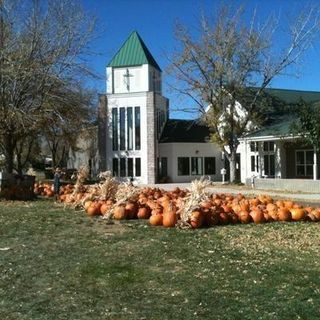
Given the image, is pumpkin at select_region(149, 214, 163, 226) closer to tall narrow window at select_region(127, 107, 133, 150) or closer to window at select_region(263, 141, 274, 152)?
window at select_region(263, 141, 274, 152)

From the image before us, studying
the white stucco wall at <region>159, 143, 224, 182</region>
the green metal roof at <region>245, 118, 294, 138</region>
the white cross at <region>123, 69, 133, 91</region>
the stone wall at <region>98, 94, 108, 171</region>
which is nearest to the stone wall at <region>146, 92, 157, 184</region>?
the white stucco wall at <region>159, 143, 224, 182</region>

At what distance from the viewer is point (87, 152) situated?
60.4 meters

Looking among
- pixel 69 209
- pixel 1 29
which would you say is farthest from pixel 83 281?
pixel 1 29

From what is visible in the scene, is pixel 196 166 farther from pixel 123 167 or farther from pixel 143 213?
pixel 143 213

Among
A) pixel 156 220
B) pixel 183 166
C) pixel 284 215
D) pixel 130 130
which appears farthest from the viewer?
pixel 183 166

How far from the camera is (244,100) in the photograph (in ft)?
140

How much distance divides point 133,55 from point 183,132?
8254 millimetres

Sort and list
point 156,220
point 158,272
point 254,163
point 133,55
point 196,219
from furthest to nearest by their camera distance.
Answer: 1. point 133,55
2. point 254,163
3. point 156,220
4. point 196,219
5. point 158,272

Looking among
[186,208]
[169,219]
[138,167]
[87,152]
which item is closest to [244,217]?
[186,208]

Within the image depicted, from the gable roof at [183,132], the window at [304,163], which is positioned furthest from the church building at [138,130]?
the window at [304,163]

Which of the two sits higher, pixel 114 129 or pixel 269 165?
pixel 114 129

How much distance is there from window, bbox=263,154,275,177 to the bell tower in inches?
378

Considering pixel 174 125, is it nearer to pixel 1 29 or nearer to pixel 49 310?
pixel 1 29

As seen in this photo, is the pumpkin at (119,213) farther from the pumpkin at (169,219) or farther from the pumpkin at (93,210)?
the pumpkin at (169,219)
